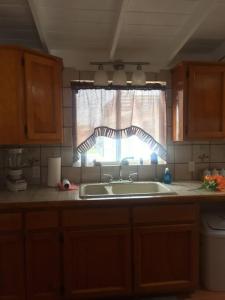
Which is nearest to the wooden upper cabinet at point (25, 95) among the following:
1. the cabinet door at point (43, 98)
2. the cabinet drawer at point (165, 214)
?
the cabinet door at point (43, 98)

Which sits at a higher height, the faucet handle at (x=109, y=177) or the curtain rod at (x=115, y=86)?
the curtain rod at (x=115, y=86)

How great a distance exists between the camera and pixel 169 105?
2613 millimetres

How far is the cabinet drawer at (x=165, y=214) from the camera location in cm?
198

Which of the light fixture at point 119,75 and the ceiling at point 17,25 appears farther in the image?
the light fixture at point 119,75

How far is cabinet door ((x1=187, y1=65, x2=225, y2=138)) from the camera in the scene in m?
2.31

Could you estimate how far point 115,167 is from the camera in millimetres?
2580

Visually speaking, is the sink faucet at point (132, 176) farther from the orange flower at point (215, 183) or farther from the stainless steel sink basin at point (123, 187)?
the orange flower at point (215, 183)

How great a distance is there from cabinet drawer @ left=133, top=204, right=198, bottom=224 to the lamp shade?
1.13 metres

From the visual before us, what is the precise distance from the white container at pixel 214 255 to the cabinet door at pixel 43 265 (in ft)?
3.93

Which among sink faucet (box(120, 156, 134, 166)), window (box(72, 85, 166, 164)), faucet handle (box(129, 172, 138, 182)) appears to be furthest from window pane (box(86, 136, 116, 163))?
faucet handle (box(129, 172, 138, 182))

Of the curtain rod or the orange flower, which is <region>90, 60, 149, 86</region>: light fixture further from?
the orange flower

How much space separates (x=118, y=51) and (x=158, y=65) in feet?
1.37

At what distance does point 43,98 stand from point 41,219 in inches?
37.3

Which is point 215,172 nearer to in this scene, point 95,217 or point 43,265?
point 95,217
